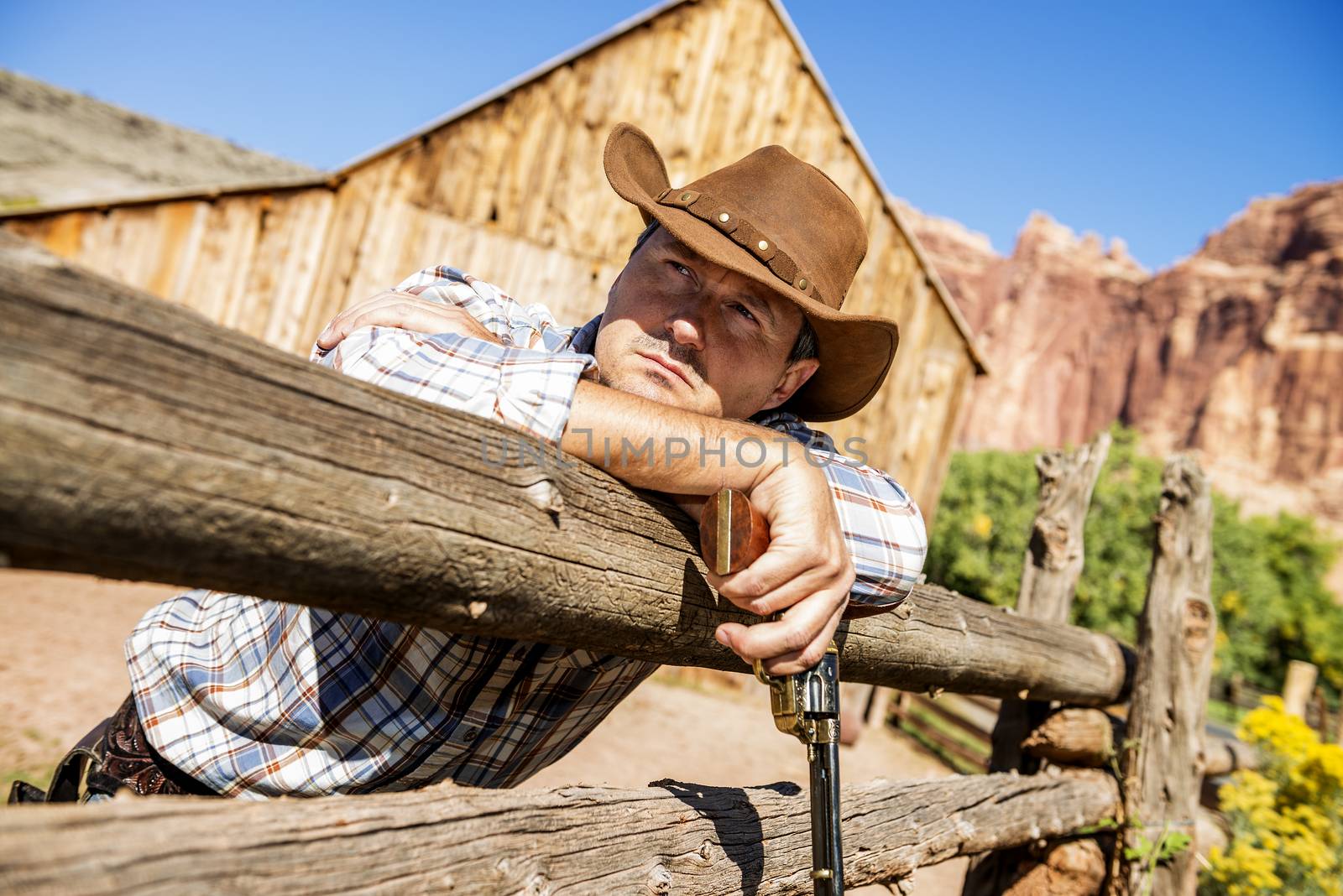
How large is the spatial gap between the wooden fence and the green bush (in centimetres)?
1974

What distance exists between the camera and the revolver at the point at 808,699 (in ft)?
4.13

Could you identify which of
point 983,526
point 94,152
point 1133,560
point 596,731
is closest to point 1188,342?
point 1133,560

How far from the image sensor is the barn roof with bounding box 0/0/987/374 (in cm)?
697

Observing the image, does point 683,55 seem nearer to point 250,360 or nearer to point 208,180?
point 250,360

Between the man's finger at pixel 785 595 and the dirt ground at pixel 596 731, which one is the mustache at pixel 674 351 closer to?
the man's finger at pixel 785 595

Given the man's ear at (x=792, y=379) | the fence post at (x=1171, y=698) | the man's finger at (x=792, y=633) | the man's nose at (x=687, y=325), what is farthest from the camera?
the fence post at (x=1171, y=698)

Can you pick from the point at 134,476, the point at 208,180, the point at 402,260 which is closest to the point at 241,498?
the point at 134,476

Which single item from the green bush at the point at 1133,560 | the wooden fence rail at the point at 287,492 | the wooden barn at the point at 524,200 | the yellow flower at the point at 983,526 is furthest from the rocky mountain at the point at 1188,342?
the wooden fence rail at the point at 287,492

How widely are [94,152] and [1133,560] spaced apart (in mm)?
33752

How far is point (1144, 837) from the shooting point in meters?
3.30

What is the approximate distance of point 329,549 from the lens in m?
1.01

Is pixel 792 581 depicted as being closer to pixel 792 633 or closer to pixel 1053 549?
pixel 792 633

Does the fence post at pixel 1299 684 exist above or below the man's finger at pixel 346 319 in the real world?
below

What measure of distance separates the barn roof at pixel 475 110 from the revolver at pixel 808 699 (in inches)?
242
